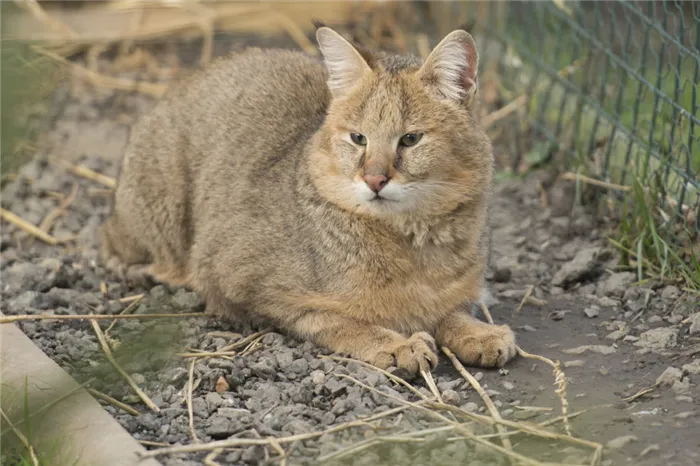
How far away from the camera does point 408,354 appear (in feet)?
12.5

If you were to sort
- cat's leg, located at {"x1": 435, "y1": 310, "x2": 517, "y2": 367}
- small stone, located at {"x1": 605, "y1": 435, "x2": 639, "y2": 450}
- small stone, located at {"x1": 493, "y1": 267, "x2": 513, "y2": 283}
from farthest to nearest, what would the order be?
1. small stone, located at {"x1": 493, "y1": 267, "x2": 513, "y2": 283}
2. cat's leg, located at {"x1": 435, "y1": 310, "x2": 517, "y2": 367}
3. small stone, located at {"x1": 605, "y1": 435, "x2": 639, "y2": 450}

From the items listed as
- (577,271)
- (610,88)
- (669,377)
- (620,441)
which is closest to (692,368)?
(669,377)

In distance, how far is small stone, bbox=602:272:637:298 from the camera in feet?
15.1

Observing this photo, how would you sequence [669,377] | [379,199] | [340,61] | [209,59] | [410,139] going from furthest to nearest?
[209,59] → [340,61] → [410,139] → [379,199] → [669,377]

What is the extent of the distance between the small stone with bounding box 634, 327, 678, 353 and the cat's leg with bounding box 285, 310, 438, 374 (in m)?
0.88

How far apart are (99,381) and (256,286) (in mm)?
2725

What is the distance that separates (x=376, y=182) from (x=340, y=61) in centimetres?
66

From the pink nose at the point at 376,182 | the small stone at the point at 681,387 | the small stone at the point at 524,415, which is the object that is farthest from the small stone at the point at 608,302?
the pink nose at the point at 376,182

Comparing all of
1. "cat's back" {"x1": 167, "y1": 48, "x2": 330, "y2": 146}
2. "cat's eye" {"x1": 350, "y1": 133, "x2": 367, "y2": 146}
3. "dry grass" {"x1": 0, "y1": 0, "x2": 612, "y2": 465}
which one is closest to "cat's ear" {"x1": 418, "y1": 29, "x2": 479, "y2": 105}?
"cat's eye" {"x1": 350, "y1": 133, "x2": 367, "y2": 146}

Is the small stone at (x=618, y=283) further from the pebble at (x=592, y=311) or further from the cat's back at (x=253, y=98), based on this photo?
the cat's back at (x=253, y=98)

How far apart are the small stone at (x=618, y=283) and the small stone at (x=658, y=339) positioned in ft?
1.65

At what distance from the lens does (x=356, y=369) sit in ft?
12.7

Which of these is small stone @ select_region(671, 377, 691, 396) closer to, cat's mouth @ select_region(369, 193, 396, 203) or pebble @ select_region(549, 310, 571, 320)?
pebble @ select_region(549, 310, 571, 320)

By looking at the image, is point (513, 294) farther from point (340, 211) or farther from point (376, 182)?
point (376, 182)
